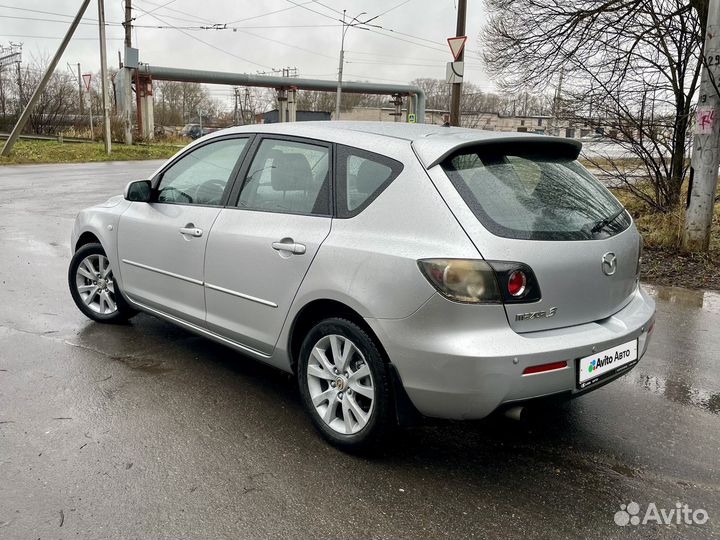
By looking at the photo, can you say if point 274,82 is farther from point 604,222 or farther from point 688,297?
point 604,222

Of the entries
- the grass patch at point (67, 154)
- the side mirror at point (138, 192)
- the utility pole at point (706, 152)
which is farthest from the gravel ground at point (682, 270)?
the grass patch at point (67, 154)

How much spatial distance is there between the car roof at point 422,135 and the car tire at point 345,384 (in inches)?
36.3

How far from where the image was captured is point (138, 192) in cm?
444

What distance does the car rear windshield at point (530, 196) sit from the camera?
291 centimetres

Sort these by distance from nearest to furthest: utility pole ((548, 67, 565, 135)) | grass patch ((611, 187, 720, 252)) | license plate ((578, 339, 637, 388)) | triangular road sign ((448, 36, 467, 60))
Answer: license plate ((578, 339, 637, 388)) < grass patch ((611, 187, 720, 252)) < utility pole ((548, 67, 565, 135)) < triangular road sign ((448, 36, 467, 60))

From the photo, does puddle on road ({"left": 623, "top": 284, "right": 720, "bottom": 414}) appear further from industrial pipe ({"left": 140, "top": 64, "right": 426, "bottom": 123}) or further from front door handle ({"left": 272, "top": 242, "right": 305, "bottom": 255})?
industrial pipe ({"left": 140, "top": 64, "right": 426, "bottom": 123})

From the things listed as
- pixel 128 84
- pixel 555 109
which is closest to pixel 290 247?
pixel 555 109

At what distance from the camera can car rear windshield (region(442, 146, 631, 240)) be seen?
2912 millimetres

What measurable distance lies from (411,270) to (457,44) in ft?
39.2

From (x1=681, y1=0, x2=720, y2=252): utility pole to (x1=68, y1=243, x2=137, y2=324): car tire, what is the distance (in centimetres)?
659

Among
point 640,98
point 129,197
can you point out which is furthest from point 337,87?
point 129,197

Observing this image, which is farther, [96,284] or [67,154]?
[67,154]

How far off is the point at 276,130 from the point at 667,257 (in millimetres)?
6012

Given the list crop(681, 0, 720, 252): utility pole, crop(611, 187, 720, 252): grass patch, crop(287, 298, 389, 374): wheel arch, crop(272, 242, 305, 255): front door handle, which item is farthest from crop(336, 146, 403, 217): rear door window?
crop(611, 187, 720, 252): grass patch
